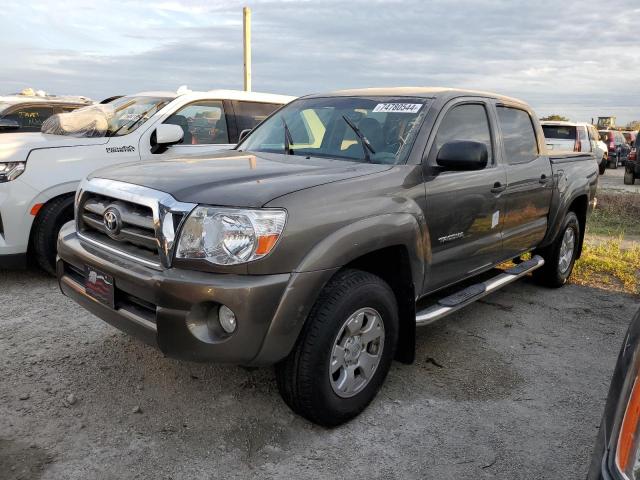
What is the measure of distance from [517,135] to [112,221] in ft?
10.9

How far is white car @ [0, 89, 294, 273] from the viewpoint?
4711 mm

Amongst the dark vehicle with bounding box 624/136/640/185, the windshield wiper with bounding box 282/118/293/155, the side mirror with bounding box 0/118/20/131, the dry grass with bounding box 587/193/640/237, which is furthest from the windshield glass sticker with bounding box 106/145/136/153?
the dark vehicle with bounding box 624/136/640/185

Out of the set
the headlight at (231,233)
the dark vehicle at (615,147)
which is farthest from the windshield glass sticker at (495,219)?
the dark vehicle at (615,147)

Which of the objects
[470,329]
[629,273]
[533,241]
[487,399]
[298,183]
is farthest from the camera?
[629,273]

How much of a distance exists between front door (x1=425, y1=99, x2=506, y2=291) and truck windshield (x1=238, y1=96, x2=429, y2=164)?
0.20 m

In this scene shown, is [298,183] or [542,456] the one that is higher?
[298,183]

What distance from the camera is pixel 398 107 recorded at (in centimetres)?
368

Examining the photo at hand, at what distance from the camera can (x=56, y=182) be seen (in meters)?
4.86

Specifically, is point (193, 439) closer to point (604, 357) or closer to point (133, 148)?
point (604, 357)

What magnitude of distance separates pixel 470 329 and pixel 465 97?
1.77m

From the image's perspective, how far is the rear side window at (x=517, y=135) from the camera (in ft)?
14.4

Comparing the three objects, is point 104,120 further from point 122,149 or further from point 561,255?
point 561,255

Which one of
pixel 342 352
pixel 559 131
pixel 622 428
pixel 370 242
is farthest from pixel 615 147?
pixel 622 428

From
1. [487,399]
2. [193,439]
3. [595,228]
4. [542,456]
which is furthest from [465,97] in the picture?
[595,228]
